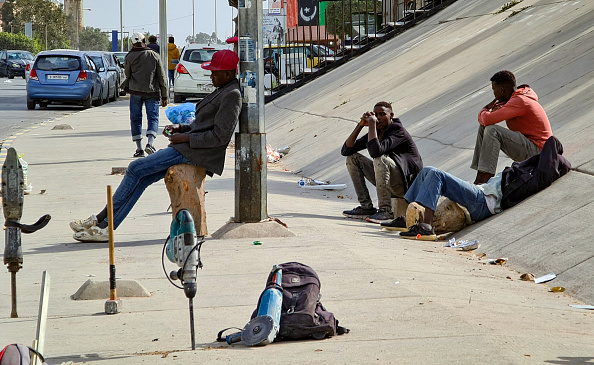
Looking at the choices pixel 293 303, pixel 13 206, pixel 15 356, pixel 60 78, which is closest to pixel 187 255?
pixel 293 303

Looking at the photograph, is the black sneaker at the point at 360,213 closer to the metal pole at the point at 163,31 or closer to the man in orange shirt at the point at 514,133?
the man in orange shirt at the point at 514,133

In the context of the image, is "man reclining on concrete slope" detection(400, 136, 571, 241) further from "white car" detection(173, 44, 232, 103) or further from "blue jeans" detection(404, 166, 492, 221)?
"white car" detection(173, 44, 232, 103)

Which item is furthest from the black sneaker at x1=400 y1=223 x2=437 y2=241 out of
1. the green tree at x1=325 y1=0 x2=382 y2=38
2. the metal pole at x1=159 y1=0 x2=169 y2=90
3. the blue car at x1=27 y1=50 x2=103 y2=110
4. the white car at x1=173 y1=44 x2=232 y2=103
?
the blue car at x1=27 y1=50 x2=103 y2=110

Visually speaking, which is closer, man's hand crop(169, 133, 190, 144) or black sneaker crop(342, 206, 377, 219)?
man's hand crop(169, 133, 190, 144)

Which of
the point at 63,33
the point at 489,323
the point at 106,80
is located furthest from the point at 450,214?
the point at 63,33

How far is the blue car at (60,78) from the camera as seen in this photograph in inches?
957

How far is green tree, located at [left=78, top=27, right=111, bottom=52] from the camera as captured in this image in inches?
5714

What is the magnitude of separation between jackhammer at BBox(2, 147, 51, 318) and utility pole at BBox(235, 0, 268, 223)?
10.0ft

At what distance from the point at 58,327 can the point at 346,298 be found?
1.68 m

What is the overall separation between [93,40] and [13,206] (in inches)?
5889

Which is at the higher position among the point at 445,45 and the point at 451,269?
the point at 445,45

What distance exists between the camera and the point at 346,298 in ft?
17.1

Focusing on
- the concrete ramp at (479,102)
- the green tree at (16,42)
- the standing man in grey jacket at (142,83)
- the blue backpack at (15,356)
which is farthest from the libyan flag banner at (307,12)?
the green tree at (16,42)

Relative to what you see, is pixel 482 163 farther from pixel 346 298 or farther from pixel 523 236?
pixel 346 298
